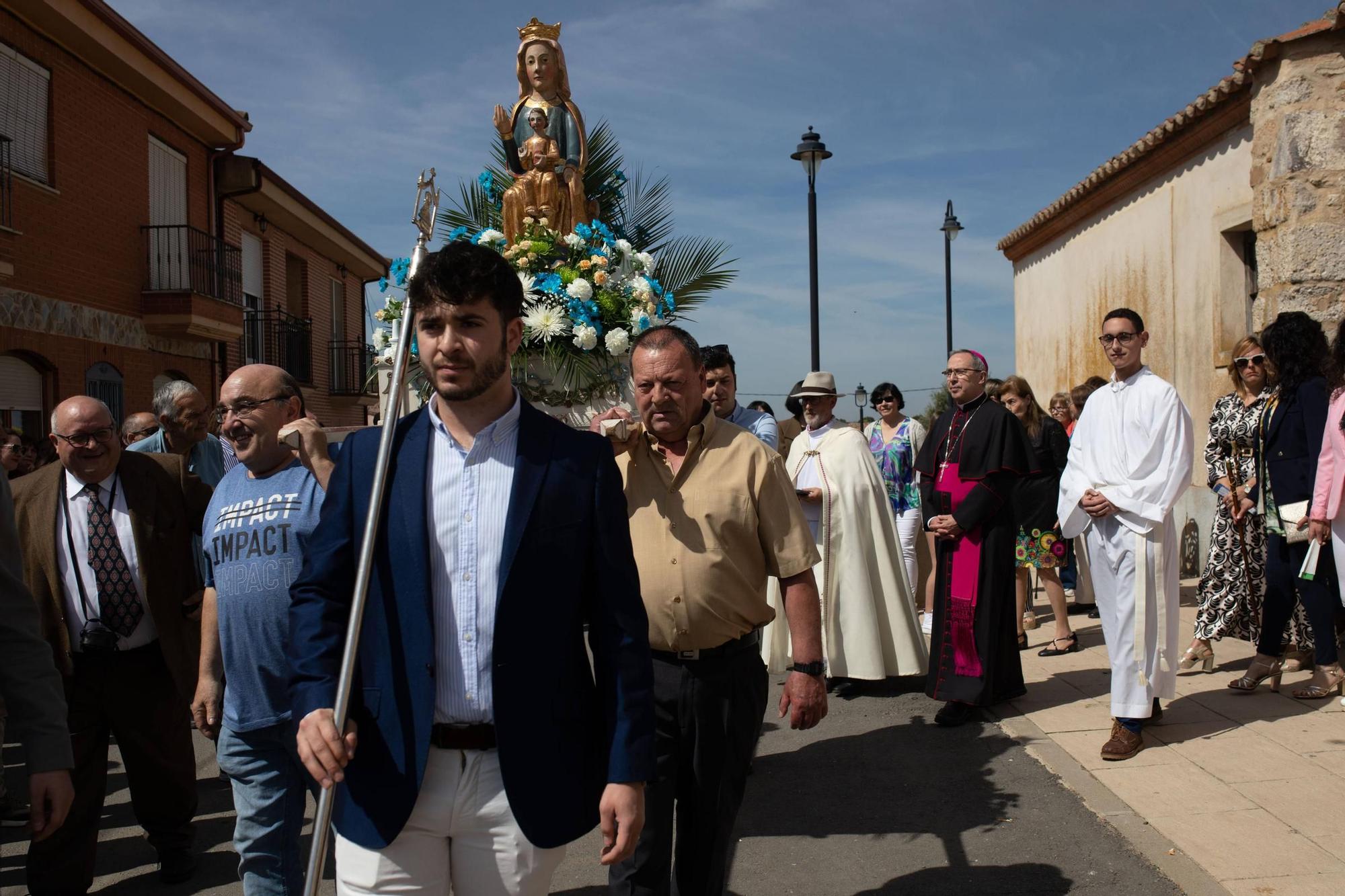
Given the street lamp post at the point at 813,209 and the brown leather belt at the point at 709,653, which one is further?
the street lamp post at the point at 813,209

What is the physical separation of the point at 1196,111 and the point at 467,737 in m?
11.6

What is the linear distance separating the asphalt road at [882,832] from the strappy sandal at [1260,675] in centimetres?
156

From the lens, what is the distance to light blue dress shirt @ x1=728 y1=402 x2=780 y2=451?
5977mm

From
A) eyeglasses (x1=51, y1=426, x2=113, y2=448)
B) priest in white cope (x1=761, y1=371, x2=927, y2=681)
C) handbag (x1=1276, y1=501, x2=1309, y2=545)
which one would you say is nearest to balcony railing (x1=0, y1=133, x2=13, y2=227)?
eyeglasses (x1=51, y1=426, x2=113, y2=448)

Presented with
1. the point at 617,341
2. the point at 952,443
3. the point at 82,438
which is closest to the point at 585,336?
the point at 617,341

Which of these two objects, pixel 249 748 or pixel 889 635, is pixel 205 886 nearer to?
pixel 249 748

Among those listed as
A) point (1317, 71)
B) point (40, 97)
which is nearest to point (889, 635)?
point (1317, 71)

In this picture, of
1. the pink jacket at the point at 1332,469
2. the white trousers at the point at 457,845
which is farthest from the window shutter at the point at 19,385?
the pink jacket at the point at 1332,469

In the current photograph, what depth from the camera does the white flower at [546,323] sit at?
19.5 feet

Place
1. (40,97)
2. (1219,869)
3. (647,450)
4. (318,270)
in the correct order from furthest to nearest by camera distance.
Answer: (318,270) → (40,97) → (1219,869) → (647,450)

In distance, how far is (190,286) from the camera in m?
17.7

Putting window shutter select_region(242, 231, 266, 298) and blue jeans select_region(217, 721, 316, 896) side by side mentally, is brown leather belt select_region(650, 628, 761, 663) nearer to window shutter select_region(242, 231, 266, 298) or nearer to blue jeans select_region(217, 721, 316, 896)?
blue jeans select_region(217, 721, 316, 896)

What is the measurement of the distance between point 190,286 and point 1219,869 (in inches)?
677

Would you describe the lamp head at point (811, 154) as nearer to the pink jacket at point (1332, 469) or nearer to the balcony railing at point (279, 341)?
the pink jacket at point (1332, 469)
